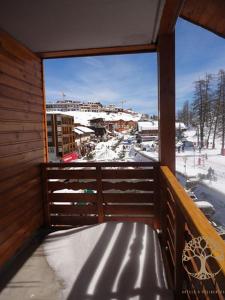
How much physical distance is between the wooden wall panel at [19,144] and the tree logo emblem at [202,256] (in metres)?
1.66

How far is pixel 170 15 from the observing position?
205 cm

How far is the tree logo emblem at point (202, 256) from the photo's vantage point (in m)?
0.75

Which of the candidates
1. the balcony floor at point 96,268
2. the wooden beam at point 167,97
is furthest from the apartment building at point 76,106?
the balcony floor at point 96,268

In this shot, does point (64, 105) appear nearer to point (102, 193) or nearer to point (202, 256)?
point (102, 193)

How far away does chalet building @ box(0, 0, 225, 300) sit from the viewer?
5.86 feet

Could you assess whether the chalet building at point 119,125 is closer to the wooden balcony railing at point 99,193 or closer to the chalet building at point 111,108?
the chalet building at point 111,108

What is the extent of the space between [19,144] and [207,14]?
2367mm

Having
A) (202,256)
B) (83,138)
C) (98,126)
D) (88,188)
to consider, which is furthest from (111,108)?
(202,256)

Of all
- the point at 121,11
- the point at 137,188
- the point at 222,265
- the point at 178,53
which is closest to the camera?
the point at 222,265

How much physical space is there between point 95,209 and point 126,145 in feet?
12.5

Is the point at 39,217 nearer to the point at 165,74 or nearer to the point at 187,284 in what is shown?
the point at 187,284

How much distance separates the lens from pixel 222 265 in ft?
2.15

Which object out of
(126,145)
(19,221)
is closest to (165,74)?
(19,221)

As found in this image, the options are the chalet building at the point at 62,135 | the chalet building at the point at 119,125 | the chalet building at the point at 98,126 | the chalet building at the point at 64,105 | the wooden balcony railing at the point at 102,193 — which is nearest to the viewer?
the wooden balcony railing at the point at 102,193
